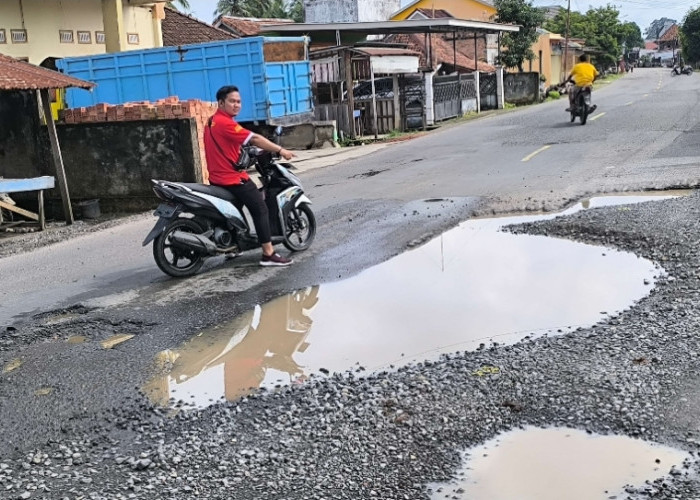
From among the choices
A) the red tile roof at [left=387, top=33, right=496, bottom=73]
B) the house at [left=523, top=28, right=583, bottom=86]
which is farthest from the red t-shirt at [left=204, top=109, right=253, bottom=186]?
the house at [left=523, top=28, right=583, bottom=86]

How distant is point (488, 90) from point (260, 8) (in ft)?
91.2

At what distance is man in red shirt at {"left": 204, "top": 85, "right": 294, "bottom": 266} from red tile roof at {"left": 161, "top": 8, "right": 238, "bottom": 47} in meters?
21.3

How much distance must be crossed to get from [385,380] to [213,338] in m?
1.58

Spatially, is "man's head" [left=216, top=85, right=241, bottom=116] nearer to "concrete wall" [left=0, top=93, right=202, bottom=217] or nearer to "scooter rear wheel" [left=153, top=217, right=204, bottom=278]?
"scooter rear wheel" [left=153, top=217, right=204, bottom=278]

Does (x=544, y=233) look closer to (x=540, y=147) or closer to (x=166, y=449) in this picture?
(x=166, y=449)

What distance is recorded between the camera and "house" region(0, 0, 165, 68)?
58.2ft

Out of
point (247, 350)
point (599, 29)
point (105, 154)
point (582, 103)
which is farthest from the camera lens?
point (599, 29)

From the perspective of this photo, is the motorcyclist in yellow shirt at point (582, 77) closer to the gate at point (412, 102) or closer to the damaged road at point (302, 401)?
the gate at point (412, 102)

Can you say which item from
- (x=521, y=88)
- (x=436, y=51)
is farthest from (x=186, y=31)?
(x=521, y=88)

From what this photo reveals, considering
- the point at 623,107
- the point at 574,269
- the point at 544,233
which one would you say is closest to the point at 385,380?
the point at 574,269

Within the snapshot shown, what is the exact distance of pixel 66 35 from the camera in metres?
19.4

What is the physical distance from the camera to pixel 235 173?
7.19 meters

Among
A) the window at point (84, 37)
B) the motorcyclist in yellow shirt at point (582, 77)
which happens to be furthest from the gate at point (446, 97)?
the window at point (84, 37)

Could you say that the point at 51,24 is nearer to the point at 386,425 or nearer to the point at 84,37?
the point at 84,37
